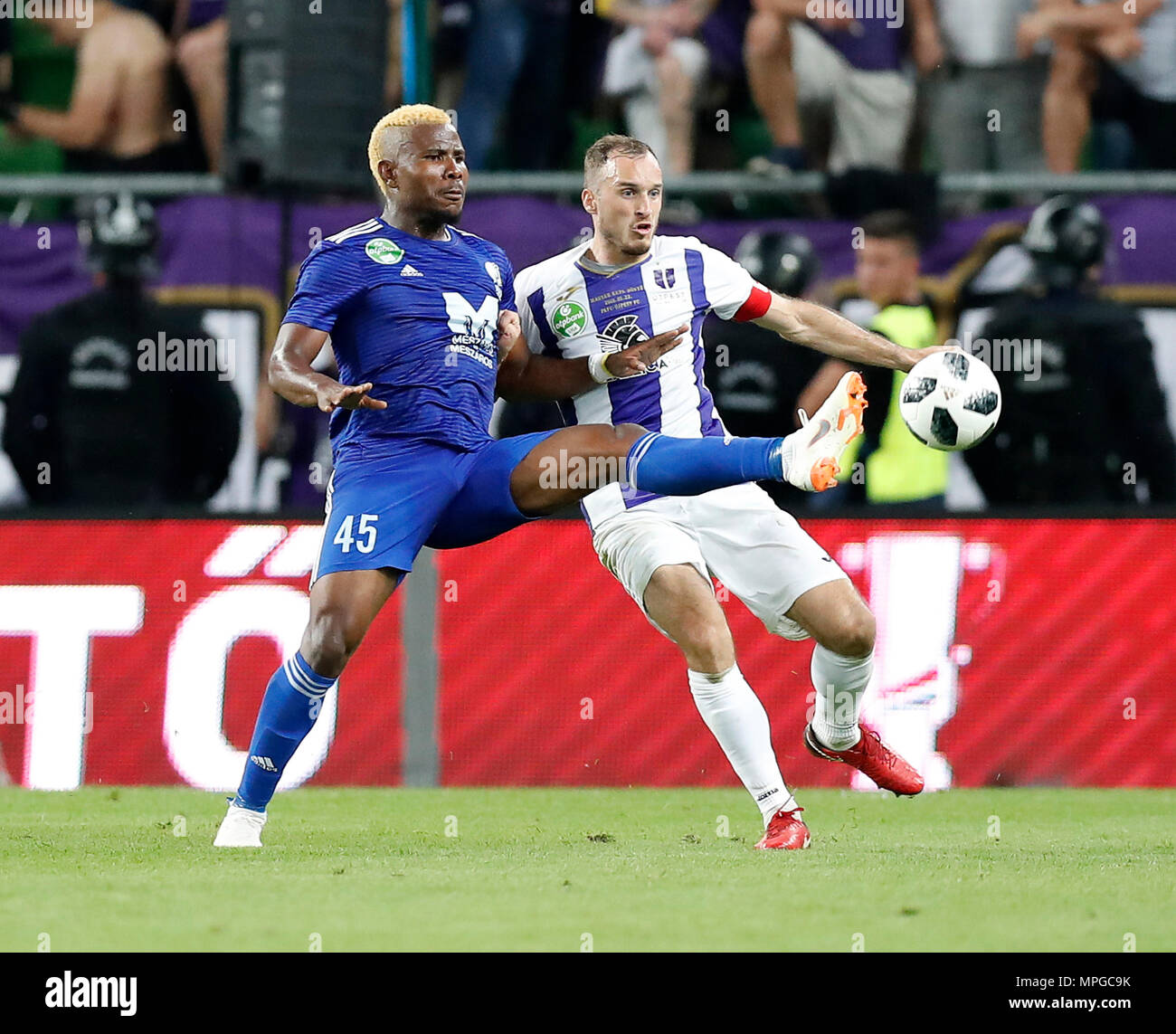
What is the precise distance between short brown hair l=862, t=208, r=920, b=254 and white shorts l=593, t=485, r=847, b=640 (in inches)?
111

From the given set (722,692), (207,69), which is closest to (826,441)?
(722,692)

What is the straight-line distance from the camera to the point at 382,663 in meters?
9.48

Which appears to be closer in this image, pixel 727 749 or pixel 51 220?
pixel 727 749

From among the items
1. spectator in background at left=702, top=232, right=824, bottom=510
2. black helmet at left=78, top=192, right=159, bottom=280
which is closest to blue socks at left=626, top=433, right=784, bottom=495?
spectator in background at left=702, top=232, right=824, bottom=510

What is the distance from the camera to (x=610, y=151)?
7188 millimetres

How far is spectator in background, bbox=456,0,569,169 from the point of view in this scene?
10578 millimetres

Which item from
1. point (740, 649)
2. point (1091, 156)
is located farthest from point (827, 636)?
point (1091, 156)

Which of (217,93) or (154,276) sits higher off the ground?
(217,93)

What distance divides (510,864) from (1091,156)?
18.5 ft

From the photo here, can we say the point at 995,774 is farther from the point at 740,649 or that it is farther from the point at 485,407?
the point at 485,407

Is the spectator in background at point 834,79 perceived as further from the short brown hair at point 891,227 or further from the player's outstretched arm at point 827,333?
the player's outstretched arm at point 827,333

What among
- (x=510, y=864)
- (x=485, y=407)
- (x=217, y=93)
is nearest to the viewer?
(x=510, y=864)

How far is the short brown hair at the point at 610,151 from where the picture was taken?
7.15 m

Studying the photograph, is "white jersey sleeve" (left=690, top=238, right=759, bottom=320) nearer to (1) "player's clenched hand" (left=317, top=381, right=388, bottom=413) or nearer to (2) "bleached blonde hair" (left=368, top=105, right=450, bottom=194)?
(2) "bleached blonde hair" (left=368, top=105, right=450, bottom=194)
